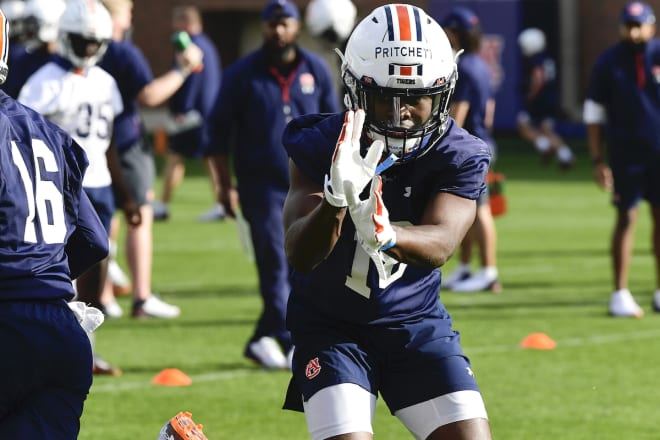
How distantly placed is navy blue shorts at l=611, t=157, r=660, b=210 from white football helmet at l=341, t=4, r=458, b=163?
5658 millimetres

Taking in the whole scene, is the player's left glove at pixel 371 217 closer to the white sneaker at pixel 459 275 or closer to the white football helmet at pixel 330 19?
the white football helmet at pixel 330 19

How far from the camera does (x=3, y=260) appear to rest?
3908 millimetres

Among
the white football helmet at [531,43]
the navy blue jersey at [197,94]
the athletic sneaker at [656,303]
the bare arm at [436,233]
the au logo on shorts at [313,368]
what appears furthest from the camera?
the white football helmet at [531,43]

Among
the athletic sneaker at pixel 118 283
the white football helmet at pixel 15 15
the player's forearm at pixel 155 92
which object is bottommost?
the athletic sneaker at pixel 118 283

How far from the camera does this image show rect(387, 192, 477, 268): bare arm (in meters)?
4.02

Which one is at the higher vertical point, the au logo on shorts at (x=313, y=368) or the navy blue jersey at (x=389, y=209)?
the navy blue jersey at (x=389, y=209)

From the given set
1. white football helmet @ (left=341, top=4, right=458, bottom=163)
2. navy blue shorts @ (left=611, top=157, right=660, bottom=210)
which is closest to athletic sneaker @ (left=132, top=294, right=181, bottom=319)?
navy blue shorts @ (left=611, top=157, right=660, bottom=210)

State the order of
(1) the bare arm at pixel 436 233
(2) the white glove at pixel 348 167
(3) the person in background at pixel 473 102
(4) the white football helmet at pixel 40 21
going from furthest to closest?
(3) the person in background at pixel 473 102, (4) the white football helmet at pixel 40 21, (1) the bare arm at pixel 436 233, (2) the white glove at pixel 348 167

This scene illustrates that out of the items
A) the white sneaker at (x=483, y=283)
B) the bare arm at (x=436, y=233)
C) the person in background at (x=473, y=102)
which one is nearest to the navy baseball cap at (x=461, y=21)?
the person in background at (x=473, y=102)

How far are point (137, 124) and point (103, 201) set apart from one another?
1.69 metres

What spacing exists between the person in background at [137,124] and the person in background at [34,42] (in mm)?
397

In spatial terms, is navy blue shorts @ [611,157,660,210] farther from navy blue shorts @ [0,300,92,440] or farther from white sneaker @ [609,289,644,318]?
navy blue shorts @ [0,300,92,440]

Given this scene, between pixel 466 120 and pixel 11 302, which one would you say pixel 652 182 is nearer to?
pixel 466 120

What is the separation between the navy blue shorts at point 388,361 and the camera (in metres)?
4.35
